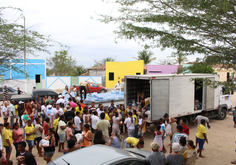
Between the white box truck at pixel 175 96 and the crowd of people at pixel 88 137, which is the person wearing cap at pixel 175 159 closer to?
the crowd of people at pixel 88 137

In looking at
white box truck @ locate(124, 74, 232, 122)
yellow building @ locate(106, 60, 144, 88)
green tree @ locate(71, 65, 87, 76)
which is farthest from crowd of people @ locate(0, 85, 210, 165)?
green tree @ locate(71, 65, 87, 76)

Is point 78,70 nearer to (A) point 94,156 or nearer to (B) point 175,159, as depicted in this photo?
(B) point 175,159

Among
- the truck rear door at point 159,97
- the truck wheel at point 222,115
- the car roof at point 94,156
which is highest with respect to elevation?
the truck rear door at point 159,97

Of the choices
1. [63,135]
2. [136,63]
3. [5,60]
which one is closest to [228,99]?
[63,135]

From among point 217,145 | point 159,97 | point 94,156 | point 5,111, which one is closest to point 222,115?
point 217,145

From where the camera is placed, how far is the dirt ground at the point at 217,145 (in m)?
6.34

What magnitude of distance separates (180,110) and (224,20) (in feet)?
16.4

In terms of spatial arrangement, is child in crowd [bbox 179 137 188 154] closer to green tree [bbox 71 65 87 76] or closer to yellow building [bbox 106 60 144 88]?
yellow building [bbox 106 60 144 88]

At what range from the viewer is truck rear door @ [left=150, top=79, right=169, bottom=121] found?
822 cm

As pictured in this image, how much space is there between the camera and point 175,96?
8844mm

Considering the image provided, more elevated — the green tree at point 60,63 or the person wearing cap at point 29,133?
the green tree at point 60,63

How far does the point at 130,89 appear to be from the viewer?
10609 mm

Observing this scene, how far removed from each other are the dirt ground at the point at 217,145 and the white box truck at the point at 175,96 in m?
0.93

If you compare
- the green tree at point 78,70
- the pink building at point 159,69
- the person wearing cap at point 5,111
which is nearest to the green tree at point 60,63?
the green tree at point 78,70
